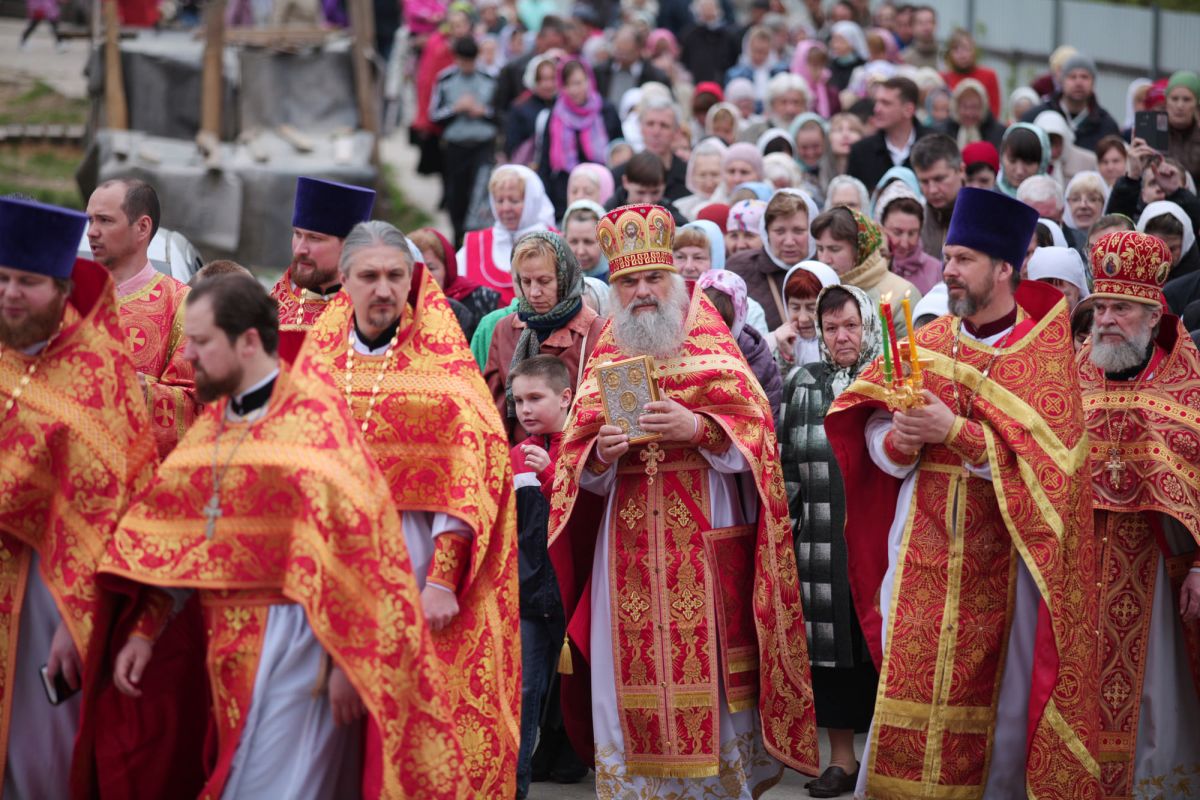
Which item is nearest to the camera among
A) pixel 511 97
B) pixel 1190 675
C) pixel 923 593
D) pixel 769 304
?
pixel 923 593

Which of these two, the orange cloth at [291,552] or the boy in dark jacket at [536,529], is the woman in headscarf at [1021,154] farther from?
the orange cloth at [291,552]

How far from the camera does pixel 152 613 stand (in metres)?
5.35

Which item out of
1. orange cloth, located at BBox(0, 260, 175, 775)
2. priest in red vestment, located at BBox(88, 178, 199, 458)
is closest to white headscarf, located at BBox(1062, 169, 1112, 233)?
priest in red vestment, located at BBox(88, 178, 199, 458)

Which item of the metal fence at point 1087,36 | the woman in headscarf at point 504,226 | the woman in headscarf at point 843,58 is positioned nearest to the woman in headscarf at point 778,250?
the woman in headscarf at point 504,226

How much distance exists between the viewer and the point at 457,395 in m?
5.88

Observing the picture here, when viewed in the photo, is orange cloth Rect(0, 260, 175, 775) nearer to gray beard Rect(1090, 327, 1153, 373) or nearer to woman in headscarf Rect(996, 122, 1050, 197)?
gray beard Rect(1090, 327, 1153, 373)

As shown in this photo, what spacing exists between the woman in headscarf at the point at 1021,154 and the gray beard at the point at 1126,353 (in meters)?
4.23

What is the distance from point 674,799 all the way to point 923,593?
1251mm

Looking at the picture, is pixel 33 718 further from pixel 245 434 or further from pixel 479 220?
pixel 479 220

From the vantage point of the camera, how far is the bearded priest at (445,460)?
19.0 ft

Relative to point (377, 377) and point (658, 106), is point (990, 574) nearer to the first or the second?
point (377, 377)

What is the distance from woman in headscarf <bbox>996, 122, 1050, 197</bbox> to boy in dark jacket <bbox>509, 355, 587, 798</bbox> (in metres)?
4.75

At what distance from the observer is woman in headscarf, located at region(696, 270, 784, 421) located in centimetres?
804

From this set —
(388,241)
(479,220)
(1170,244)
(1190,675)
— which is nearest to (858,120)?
(479,220)
